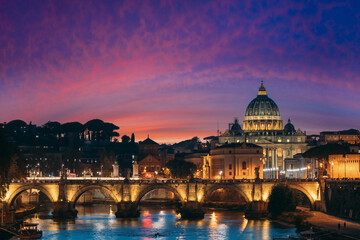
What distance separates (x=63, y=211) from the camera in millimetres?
100000

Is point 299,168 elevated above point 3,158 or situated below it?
above

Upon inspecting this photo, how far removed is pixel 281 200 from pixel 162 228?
50.7ft

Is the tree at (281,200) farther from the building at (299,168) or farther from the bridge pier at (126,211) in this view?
the building at (299,168)

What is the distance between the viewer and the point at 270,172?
19712 centimetres

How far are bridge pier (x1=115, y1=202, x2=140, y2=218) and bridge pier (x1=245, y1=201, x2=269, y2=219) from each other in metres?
14.1

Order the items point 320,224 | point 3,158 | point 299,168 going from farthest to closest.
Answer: point 299,168, point 3,158, point 320,224

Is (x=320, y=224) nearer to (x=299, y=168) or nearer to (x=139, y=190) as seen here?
(x=139, y=190)

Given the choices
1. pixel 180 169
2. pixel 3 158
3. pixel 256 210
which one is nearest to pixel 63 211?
pixel 3 158

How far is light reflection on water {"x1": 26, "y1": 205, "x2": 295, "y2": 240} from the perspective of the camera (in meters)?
82.7

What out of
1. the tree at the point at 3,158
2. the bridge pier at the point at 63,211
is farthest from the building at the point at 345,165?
the tree at the point at 3,158

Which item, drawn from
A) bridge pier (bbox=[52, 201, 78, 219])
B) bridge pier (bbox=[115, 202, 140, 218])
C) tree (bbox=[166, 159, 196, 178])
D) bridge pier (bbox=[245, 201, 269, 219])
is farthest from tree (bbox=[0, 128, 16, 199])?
tree (bbox=[166, 159, 196, 178])

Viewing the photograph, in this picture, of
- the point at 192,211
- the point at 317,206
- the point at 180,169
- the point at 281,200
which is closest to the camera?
the point at 281,200

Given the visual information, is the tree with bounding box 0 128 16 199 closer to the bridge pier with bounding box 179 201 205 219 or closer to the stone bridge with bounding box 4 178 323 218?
the stone bridge with bounding box 4 178 323 218

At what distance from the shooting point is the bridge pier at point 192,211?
10069cm
